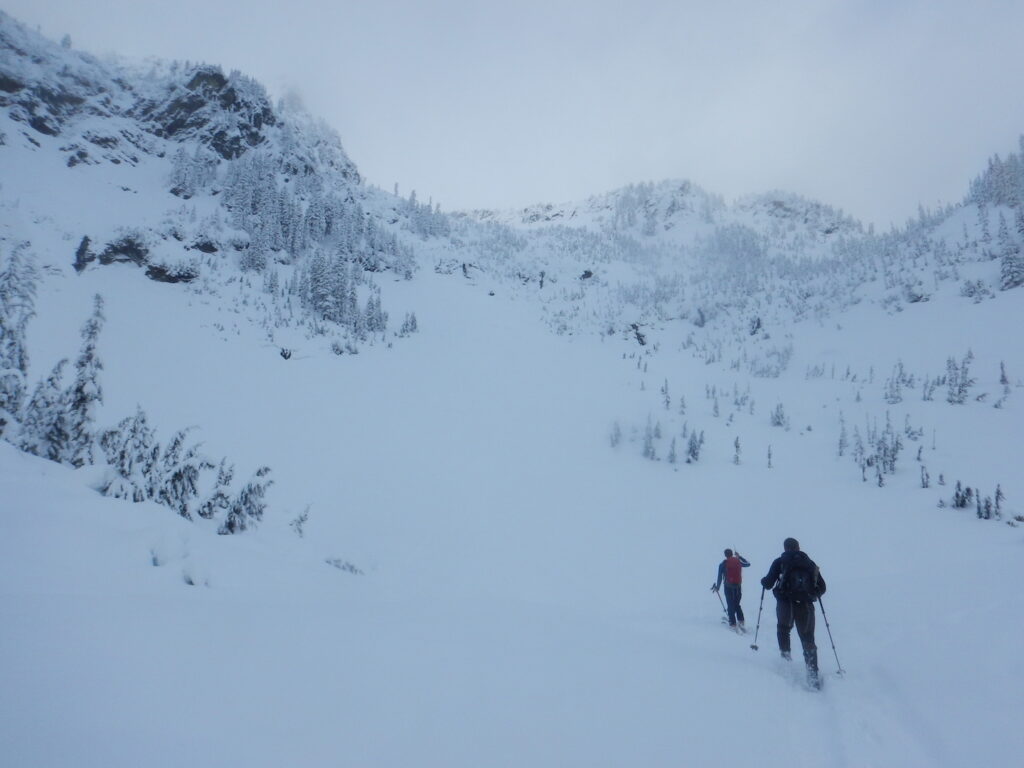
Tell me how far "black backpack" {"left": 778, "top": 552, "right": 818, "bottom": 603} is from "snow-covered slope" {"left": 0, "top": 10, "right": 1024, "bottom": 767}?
2.70ft

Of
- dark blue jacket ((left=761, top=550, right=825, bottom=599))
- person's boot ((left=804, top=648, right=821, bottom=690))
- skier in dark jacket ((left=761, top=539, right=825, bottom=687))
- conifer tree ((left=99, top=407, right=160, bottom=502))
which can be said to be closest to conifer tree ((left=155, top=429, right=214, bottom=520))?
conifer tree ((left=99, top=407, right=160, bottom=502))

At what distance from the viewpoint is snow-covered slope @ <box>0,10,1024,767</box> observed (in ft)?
9.20

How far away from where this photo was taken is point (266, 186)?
33.7 meters

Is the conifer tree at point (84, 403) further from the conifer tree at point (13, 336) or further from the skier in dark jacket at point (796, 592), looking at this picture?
the skier in dark jacket at point (796, 592)

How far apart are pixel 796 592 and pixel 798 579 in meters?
0.15

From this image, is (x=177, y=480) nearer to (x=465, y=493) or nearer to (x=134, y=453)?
(x=134, y=453)

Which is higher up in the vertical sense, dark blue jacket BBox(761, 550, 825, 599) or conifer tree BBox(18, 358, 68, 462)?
conifer tree BBox(18, 358, 68, 462)

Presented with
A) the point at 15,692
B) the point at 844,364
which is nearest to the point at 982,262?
the point at 844,364

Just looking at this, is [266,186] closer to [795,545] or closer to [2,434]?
[2,434]

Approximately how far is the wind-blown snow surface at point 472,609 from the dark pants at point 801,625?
0.30m

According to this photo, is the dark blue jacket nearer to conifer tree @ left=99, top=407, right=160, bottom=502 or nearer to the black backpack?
the black backpack

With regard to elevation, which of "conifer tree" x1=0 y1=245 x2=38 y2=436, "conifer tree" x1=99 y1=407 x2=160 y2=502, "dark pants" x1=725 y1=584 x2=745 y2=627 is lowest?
"dark pants" x1=725 y1=584 x2=745 y2=627

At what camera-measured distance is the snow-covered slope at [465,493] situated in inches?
110

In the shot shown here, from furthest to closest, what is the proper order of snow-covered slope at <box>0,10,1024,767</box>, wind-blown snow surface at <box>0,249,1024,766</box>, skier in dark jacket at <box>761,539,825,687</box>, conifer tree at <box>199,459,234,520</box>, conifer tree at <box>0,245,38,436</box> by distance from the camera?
conifer tree at <box>199,459,234,520</box> → conifer tree at <box>0,245,38,436</box> → skier in dark jacket at <box>761,539,825,687</box> → snow-covered slope at <box>0,10,1024,767</box> → wind-blown snow surface at <box>0,249,1024,766</box>
